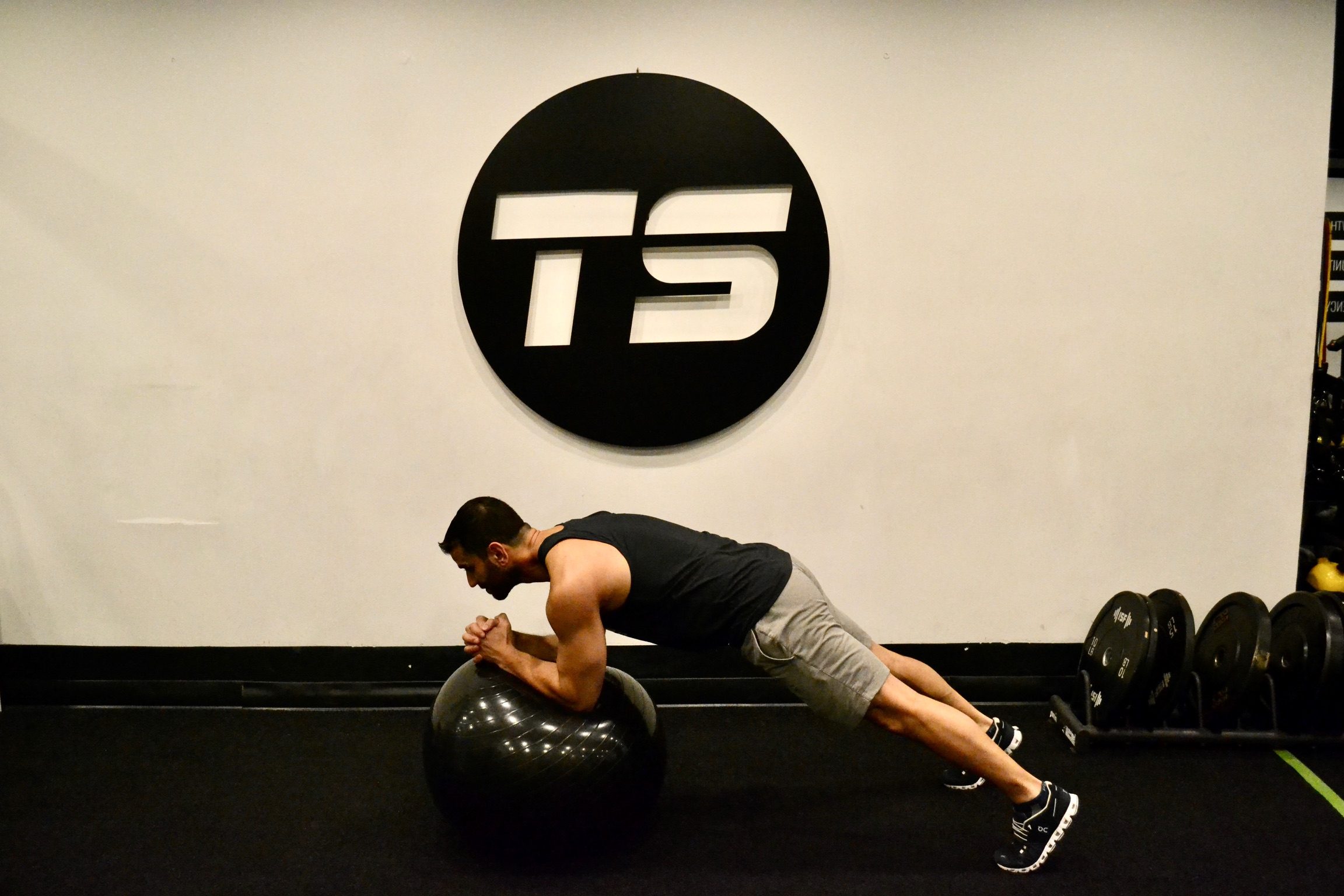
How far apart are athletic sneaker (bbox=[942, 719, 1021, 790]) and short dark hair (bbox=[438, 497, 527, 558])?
5.04ft

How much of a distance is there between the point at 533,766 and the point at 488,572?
1.60 ft

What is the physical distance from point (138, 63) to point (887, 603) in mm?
3261

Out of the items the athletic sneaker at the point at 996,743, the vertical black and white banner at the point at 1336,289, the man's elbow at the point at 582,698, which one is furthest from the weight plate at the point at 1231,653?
the man's elbow at the point at 582,698

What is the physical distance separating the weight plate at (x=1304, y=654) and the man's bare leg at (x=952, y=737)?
1.16 metres

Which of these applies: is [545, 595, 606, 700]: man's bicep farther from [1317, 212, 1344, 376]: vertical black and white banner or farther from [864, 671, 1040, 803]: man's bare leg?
[1317, 212, 1344, 376]: vertical black and white banner

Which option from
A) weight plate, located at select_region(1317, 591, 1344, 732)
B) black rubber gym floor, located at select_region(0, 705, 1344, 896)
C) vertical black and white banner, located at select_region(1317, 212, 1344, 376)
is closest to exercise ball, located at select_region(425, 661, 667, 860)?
black rubber gym floor, located at select_region(0, 705, 1344, 896)

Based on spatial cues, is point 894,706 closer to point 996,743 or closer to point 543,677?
point 996,743

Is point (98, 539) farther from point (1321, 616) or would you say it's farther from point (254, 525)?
point (1321, 616)

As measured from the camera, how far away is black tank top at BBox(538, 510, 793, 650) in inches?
88.5

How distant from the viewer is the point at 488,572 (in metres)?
2.29

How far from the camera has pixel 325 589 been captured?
3309 millimetres

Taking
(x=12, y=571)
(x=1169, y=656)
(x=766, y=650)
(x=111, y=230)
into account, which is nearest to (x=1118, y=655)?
(x=1169, y=656)

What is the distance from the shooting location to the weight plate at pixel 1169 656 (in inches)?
109

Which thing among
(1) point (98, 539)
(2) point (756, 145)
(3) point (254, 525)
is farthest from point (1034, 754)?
(1) point (98, 539)
